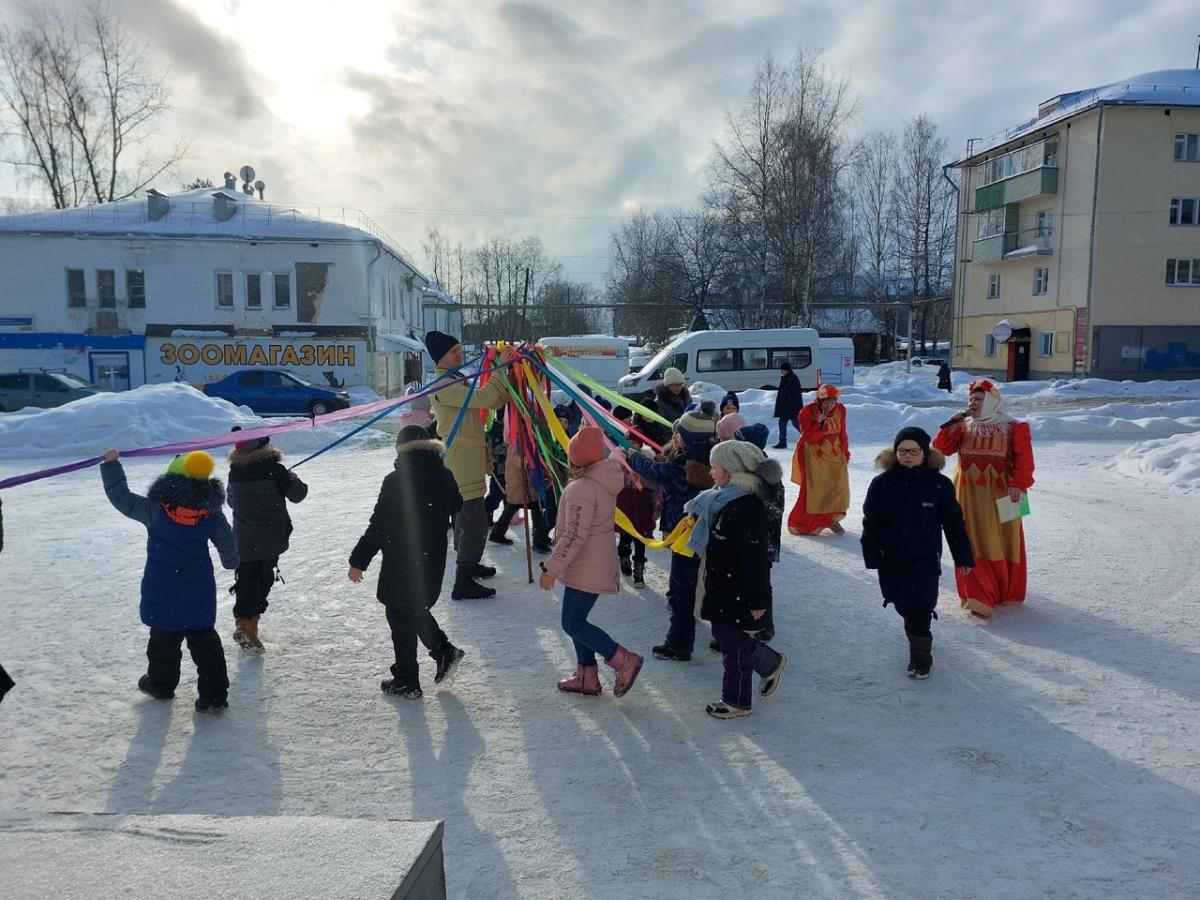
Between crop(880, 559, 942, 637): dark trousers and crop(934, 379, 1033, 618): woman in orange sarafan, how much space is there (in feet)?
4.11

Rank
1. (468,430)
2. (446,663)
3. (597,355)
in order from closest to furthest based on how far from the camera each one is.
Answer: (446,663) → (468,430) → (597,355)

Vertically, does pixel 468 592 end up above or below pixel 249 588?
below

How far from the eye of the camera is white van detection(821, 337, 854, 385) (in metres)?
25.8

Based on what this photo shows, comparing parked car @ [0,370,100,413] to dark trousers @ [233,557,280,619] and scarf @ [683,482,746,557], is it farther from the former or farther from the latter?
scarf @ [683,482,746,557]

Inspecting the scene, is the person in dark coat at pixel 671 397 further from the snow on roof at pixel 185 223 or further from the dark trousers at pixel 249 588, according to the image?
the snow on roof at pixel 185 223

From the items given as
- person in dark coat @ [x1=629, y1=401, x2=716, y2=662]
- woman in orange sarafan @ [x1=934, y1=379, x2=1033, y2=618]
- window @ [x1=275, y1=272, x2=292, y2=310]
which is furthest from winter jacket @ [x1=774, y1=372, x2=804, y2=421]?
window @ [x1=275, y1=272, x2=292, y2=310]

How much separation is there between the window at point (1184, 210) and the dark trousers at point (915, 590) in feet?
112

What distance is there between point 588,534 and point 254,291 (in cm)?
2803

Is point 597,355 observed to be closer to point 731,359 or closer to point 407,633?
point 731,359

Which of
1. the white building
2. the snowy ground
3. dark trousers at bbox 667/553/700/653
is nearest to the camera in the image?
the snowy ground

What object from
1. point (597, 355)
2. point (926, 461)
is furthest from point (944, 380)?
point (926, 461)

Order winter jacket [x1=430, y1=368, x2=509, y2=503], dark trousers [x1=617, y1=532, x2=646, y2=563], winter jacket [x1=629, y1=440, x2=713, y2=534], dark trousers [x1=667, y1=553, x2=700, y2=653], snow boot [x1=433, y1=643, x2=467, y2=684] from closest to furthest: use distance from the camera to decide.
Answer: snow boot [x1=433, y1=643, x2=467, y2=684] → dark trousers [x1=667, y1=553, x2=700, y2=653] → winter jacket [x1=629, y1=440, x2=713, y2=534] → winter jacket [x1=430, y1=368, x2=509, y2=503] → dark trousers [x1=617, y1=532, x2=646, y2=563]

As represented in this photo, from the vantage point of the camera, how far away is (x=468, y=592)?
631 centimetres

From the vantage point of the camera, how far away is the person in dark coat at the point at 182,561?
4.20m
